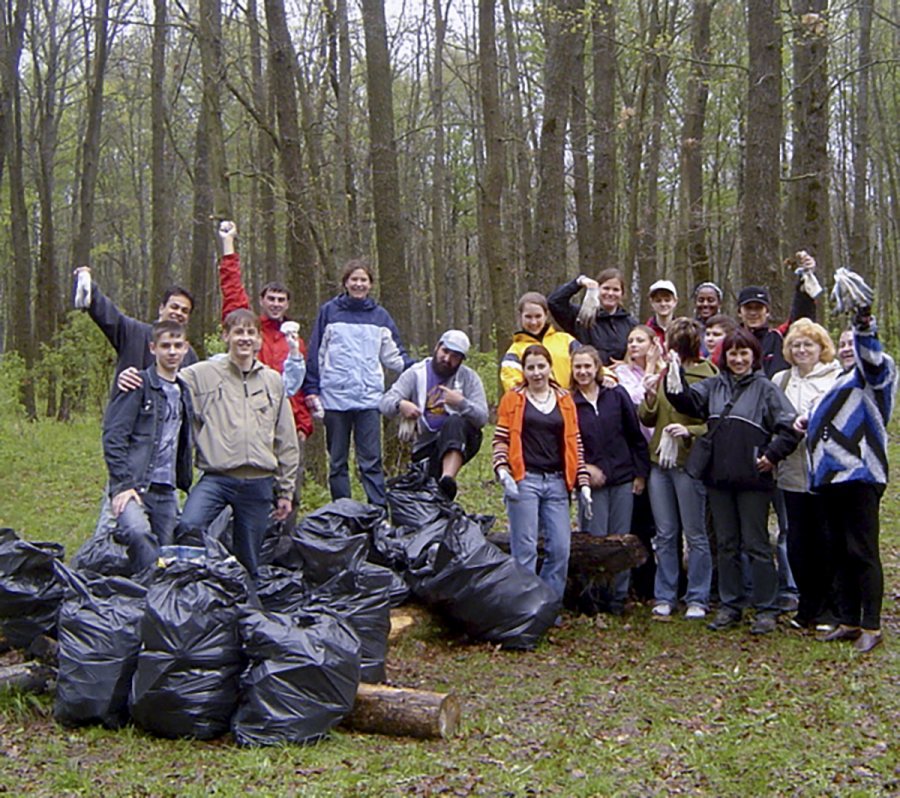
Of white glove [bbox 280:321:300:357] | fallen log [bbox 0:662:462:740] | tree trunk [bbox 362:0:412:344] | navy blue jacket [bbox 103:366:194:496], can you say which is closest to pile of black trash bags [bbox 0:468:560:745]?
fallen log [bbox 0:662:462:740]

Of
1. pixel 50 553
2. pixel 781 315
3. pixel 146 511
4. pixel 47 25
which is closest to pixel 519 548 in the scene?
pixel 146 511

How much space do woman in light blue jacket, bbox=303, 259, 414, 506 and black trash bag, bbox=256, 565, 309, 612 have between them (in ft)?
5.50

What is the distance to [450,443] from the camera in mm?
7535

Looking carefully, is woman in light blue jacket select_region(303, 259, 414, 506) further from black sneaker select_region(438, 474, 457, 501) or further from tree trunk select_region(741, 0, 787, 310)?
tree trunk select_region(741, 0, 787, 310)

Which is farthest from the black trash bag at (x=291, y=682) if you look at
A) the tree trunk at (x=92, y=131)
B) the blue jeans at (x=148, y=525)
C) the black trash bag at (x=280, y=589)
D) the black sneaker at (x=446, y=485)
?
the tree trunk at (x=92, y=131)

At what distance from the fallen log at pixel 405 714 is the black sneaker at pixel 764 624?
257 cm

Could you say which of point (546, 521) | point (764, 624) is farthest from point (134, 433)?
point (764, 624)

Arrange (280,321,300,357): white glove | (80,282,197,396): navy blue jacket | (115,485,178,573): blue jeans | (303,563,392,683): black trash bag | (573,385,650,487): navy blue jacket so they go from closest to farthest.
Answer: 1. (303,563,392,683): black trash bag
2. (115,485,178,573): blue jeans
3. (80,282,197,396): navy blue jacket
4. (573,385,650,487): navy blue jacket
5. (280,321,300,357): white glove

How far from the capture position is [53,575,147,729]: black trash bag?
5098mm

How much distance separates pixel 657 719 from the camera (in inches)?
216

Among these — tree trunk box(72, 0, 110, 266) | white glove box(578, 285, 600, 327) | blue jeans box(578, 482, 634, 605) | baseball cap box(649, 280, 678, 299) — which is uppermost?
tree trunk box(72, 0, 110, 266)

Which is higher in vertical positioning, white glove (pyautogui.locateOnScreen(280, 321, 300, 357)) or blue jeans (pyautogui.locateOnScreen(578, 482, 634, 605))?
white glove (pyautogui.locateOnScreen(280, 321, 300, 357))

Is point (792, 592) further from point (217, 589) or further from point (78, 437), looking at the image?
point (78, 437)

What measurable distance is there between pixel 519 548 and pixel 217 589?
8.31ft
